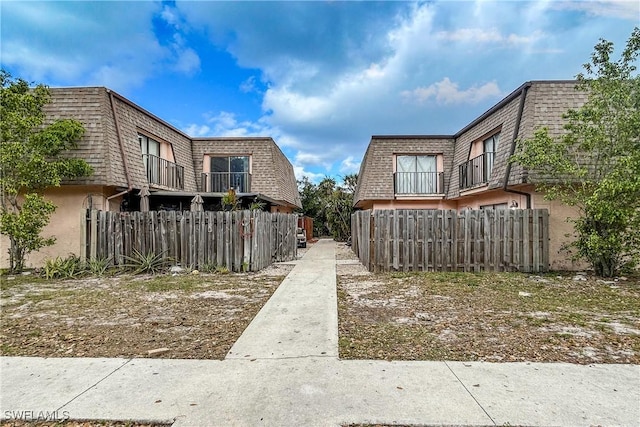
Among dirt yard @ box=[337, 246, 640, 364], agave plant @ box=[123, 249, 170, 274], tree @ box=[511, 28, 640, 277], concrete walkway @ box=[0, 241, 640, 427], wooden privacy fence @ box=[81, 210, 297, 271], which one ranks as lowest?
dirt yard @ box=[337, 246, 640, 364]

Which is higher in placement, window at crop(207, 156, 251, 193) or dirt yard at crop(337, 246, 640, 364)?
window at crop(207, 156, 251, 193)

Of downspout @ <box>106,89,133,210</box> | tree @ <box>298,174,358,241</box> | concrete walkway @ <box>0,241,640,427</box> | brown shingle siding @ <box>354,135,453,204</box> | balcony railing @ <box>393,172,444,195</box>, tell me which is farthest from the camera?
tree @ <box>298,174,358,241</box>

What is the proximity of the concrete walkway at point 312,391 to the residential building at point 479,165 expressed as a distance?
8.23m

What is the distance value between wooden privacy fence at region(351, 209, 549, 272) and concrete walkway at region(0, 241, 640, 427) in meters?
6.42

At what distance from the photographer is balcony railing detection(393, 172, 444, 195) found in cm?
1855

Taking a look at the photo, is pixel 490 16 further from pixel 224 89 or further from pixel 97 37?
pixel 97 37

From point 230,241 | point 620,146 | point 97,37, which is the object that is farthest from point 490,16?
point 97,37

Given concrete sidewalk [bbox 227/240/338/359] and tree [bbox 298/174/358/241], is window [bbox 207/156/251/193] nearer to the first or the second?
tree [bbox 298/174/358/241]

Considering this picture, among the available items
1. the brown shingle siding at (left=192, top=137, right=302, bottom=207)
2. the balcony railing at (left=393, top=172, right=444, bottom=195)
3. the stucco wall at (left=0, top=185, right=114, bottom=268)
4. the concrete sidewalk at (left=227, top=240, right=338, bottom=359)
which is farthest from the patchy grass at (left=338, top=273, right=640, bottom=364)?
the brown shingle siding at (left=192, top=137, right=302, bottom=207)

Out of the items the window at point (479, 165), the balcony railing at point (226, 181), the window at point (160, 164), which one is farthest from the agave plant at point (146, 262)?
the window at point (479, 165)

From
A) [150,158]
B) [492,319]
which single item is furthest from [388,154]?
[492,319]

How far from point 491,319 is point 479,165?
11.1 metres

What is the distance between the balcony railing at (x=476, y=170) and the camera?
46.5 feet

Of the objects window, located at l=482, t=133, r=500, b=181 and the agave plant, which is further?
window, located at l=482, t=133, r=500, b=181
